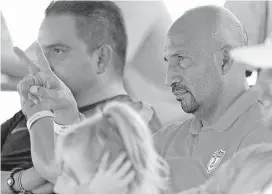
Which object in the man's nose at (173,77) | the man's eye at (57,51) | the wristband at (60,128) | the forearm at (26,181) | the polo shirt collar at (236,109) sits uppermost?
the man's eye at (57,51)

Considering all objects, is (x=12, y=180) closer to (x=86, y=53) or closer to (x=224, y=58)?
(x=86, y=53)

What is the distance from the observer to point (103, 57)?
762 millimetres

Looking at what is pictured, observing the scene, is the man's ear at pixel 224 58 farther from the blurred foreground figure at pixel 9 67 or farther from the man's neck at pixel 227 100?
the blurred foreground figure at pixel 9 67

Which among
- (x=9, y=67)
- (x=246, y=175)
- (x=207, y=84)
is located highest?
(x=9, y=67)

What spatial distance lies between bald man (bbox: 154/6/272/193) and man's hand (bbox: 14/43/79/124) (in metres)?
0.14

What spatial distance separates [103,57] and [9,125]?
0.23m

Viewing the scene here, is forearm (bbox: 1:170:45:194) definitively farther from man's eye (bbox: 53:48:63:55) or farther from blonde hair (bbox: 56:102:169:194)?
blonde hair (bbox: 56:102:169:194)

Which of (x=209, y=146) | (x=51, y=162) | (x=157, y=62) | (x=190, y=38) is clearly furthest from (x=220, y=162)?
(x=157, y=62)

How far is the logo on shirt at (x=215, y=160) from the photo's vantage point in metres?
0.55

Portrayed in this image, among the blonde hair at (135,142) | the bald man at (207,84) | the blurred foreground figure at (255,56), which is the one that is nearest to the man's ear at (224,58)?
the bald man at (207,84)

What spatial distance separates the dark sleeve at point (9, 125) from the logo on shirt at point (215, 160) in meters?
0.42

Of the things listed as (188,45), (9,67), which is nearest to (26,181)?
(9,67)

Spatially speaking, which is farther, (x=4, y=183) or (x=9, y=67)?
(x=9, y=67)

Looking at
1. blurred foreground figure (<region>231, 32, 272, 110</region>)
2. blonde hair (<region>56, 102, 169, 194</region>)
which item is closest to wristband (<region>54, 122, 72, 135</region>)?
blonde hair (<region>56, 102, 169, 194</region>)
